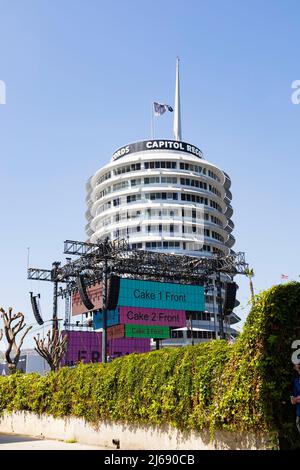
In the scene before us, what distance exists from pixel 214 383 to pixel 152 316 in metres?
41.7

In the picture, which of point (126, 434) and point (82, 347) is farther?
point (82, 347)

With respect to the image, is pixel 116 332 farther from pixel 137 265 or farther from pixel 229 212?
pixel 229 212

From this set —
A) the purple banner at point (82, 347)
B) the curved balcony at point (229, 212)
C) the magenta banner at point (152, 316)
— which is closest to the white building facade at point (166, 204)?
the curved balcony at point (229, 212)

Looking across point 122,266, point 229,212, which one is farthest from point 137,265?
point 229,212

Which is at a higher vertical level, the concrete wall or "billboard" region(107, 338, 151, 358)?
"billboard" region(107, 338, 151, 358)

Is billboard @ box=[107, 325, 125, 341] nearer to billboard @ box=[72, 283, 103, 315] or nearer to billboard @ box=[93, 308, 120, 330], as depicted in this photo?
billboard @ box=[93, 308, 120, 330]

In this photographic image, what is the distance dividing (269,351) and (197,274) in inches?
1612

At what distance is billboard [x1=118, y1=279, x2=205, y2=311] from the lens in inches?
1976

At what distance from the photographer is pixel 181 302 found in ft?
170

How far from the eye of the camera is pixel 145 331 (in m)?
52.3

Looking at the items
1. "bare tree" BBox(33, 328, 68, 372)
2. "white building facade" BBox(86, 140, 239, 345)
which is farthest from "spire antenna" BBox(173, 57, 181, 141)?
"bare tree" BBox(33, 328, 68, 372)

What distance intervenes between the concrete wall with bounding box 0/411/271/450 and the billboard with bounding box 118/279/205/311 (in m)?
30.2

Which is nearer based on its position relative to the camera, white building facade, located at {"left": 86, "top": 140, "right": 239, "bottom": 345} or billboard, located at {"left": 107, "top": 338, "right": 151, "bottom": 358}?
billboard, located at {"left": 107, "top": 338, "right": 151, "bottom": 358}

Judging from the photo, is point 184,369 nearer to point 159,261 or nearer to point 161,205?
point 159,261
